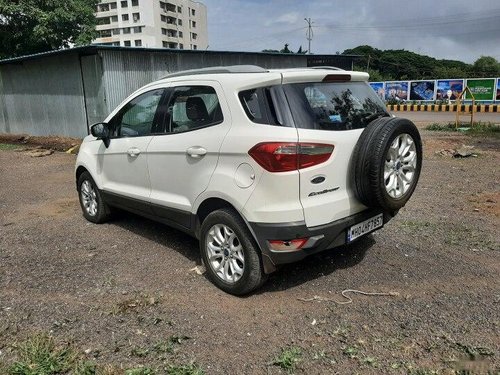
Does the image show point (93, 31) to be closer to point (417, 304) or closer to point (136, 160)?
point (136, 160)

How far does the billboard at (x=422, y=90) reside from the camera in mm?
28422

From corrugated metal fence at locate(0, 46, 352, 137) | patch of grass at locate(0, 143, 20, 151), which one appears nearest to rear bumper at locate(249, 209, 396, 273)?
corrugated metal fence at locate(0, 46, 352, 137)

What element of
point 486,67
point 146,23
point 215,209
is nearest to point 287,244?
point 215,209

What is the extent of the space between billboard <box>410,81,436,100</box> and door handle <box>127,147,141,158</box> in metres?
27.3

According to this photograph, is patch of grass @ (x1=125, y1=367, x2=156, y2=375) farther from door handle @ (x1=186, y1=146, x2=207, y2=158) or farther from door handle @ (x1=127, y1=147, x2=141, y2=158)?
door handle @ (x1=127, y1=147, x2=141, y2=158)

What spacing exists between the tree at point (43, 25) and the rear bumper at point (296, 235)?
18.1m

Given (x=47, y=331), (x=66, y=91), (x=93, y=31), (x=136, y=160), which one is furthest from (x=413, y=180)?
(x=93, y=31)

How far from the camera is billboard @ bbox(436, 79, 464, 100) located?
87.8ft

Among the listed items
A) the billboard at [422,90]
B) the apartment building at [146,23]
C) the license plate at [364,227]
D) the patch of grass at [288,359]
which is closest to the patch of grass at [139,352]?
the patch of grass at [288,359]

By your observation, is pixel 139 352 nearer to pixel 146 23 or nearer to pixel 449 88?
pixel 449 88

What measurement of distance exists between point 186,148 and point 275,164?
1.07 metres

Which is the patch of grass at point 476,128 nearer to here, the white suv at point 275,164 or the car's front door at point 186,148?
the white suv at point 275,164

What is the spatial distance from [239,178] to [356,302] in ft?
4.48

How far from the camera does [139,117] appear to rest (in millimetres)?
4750
